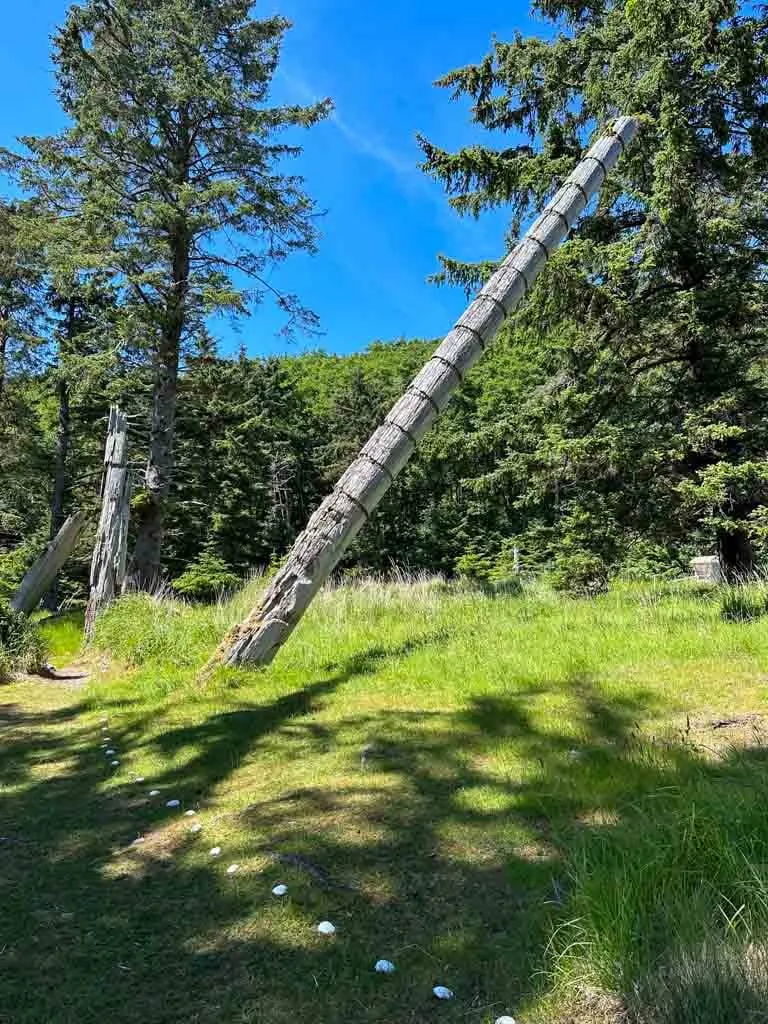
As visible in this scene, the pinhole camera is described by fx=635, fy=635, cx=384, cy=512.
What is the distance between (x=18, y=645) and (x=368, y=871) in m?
6.75

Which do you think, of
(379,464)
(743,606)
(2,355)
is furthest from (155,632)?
(2,355)

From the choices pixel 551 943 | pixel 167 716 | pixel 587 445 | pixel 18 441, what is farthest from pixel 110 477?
pixel 18 441

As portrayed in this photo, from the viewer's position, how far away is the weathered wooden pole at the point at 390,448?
624cm

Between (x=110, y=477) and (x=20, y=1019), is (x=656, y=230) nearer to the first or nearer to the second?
(x=110, y=477)

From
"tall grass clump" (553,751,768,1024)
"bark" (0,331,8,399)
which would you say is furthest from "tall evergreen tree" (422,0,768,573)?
"bark" (0,331,8,399)

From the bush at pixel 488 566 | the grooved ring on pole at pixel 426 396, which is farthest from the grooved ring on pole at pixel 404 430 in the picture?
the bush at pixel 488 566

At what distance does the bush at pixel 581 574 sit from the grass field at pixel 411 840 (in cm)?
242

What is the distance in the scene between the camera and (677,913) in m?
1.93

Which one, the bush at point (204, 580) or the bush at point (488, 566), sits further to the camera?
the bush at point (488, 566)

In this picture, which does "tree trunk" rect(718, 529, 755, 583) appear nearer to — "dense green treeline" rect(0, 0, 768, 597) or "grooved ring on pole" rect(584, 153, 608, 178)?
"dense green treeline" rect(0, 0, 768, 597)

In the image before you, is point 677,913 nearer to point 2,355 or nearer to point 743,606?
point 743,606

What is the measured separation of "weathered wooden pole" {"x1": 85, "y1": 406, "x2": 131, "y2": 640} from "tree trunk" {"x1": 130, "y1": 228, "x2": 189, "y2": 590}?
2.08 metres

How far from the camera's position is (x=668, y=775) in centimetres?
315

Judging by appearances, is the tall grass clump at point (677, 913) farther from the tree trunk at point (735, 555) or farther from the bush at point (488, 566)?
the bush at point (488, 566)
